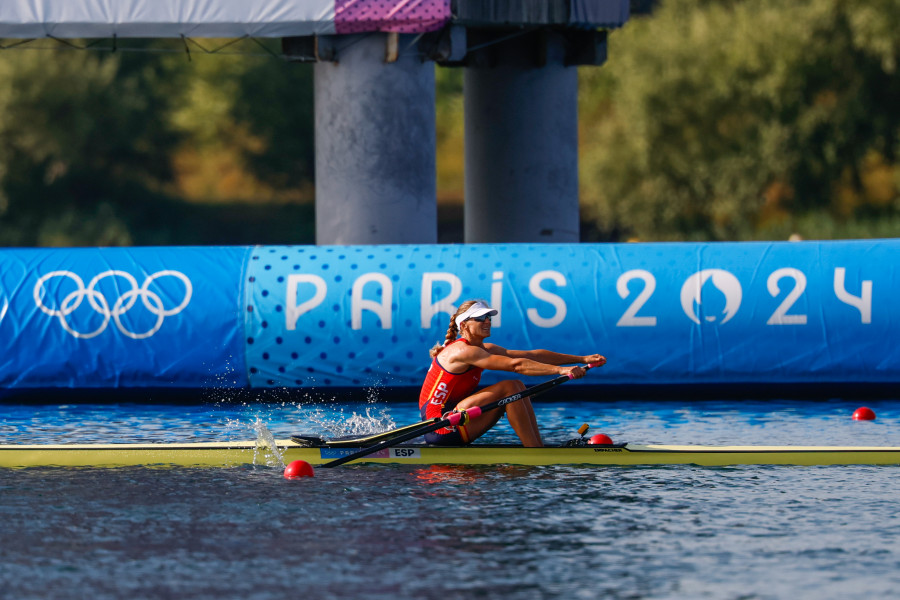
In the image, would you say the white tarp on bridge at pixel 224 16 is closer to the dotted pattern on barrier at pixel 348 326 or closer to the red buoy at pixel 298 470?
the dotted pattern on barrier at pixel 348 326

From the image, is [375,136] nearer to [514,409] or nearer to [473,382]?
[473,382]

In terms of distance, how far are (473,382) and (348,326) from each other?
3.63 metres

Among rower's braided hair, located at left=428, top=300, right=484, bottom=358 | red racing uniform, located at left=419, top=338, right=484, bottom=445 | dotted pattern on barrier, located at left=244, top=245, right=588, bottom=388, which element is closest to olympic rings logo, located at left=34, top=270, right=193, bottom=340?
dotted pattern on barrier, located at left=244, top=245, right=588, bottom=388

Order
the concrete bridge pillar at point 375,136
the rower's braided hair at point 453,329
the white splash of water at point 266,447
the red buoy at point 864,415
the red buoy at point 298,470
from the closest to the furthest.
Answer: the red buoy at point 298,470 < the white splash of water at point 266,447 < the rower's braided hair at point 453,329 < the red buoy at point 864,415 < the concrete bridge pillar at point 375,136

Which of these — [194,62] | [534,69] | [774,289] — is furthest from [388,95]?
[194,62]

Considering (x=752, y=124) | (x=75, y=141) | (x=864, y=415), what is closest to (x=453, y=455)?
(x=864, y=415)

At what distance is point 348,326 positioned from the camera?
1405 cm

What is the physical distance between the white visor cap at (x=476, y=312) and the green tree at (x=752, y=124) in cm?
2503

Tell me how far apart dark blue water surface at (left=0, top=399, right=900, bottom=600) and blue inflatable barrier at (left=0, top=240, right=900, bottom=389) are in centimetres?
248

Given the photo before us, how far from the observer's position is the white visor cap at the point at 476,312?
10.5 metres

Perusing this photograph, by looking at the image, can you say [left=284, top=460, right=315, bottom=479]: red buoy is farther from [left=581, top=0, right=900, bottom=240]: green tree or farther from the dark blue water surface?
[left=581, top=0, right=900, bottom=240]: green tree

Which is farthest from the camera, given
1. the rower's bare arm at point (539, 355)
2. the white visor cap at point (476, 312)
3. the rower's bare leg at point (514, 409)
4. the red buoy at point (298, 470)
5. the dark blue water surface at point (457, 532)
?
the rower's bare arm at point (539, 355)

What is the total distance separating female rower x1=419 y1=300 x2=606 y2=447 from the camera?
10367 millimetres

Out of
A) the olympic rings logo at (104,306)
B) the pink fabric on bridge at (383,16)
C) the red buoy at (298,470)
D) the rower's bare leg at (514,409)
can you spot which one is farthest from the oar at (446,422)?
the pink fabric on bridge at (383,16)
